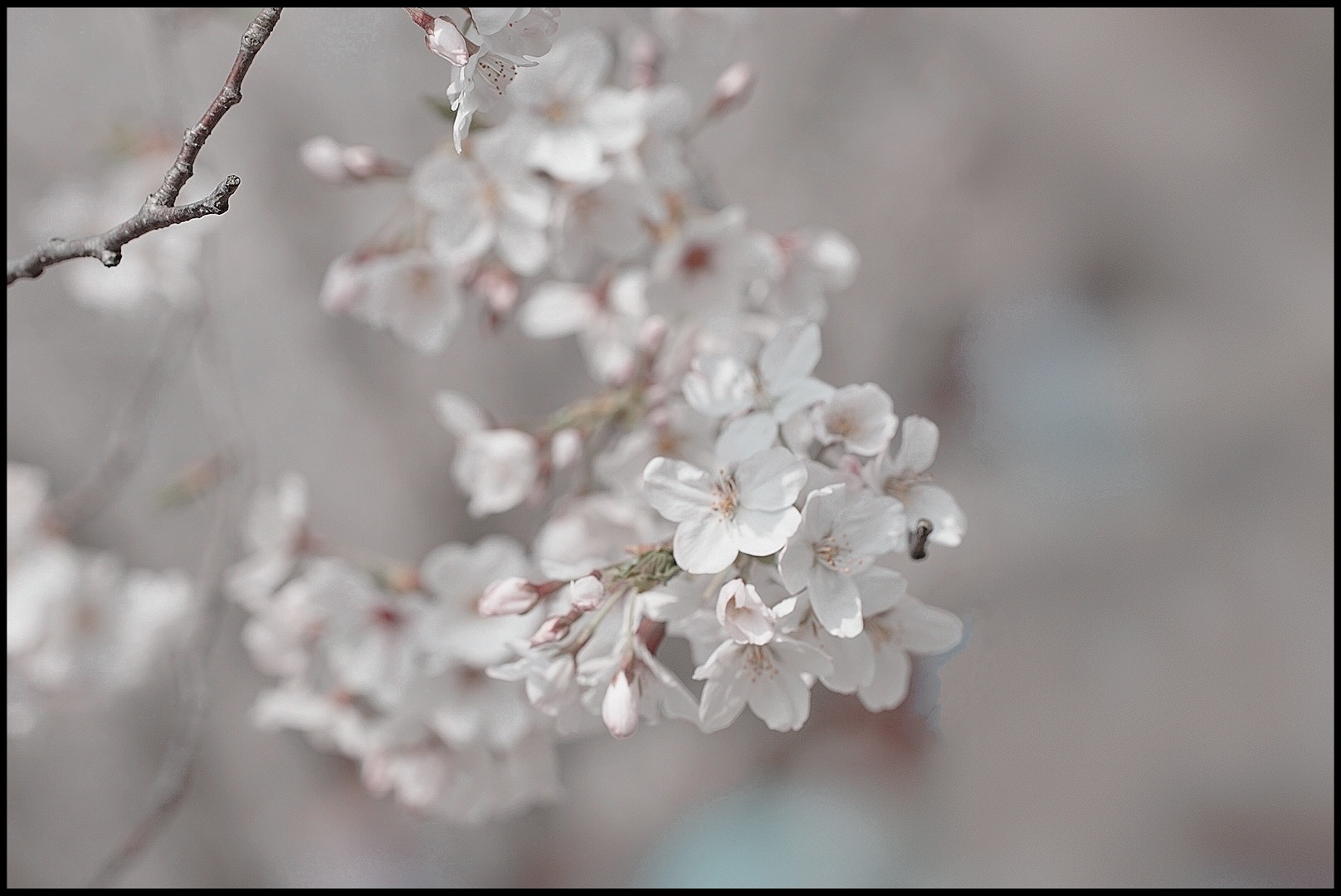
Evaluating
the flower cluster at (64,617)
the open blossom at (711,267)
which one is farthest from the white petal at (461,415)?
the flower cluster at (64,617)

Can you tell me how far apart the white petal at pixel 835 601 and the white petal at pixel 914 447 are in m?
0.07

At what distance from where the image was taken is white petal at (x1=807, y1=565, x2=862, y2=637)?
36 centimetres

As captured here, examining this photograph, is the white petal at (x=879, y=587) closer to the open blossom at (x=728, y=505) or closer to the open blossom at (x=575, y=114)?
the open blossom at (x=728, y=505)

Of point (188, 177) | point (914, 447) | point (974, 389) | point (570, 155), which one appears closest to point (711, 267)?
point (570, 155)

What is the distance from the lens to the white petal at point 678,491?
37cm

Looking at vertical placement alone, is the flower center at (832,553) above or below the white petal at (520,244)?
below

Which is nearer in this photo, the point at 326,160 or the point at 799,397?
the point at 799,397

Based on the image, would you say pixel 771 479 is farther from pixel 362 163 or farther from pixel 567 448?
pixel 362 163

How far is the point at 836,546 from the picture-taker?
0.37 m

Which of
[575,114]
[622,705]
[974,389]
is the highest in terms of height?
[974,389]

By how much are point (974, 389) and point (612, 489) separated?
618mm

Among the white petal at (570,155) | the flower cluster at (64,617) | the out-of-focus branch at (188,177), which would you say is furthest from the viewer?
the flower cluster at (64,617)

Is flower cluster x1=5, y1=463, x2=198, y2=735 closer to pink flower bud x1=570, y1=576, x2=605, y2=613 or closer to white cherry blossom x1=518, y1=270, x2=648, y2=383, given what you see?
white cherry blossom x1=518, y1=270, x2=648, y2=383

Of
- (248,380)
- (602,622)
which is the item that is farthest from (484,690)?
(248,380)
